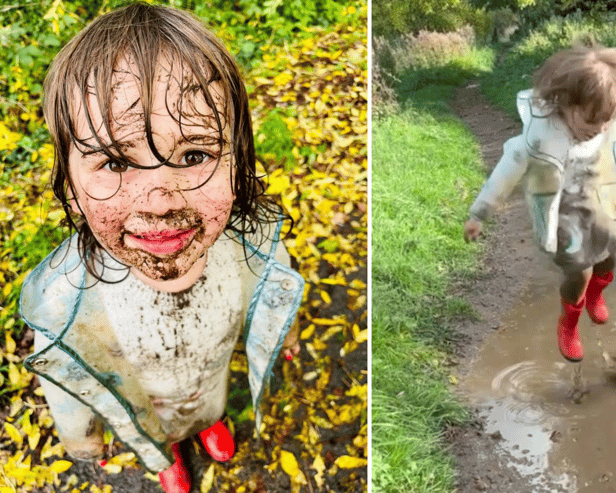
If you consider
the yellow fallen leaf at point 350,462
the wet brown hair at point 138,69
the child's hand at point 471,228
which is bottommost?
the yellow fallen leaf at point 350,462

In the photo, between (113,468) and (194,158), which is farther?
(113,468)

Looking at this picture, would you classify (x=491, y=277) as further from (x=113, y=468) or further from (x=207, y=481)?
(x=113, y=468)

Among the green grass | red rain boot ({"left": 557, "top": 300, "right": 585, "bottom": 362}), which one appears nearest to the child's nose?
the green grass

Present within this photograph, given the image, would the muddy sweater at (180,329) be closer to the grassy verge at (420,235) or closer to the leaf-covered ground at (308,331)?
the leaf-covered ground at (308,331)

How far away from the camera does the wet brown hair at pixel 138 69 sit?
1228mm

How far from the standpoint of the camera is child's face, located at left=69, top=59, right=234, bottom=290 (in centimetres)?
123

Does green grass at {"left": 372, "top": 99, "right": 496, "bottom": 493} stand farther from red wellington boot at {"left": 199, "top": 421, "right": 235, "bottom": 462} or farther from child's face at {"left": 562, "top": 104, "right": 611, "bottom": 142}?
red wellington boot at {"left": 199, "top": 421, "right": 235, "bottom": 462}

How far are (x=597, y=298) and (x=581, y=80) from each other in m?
0.70

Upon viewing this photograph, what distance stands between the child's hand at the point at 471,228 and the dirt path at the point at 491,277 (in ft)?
0.17

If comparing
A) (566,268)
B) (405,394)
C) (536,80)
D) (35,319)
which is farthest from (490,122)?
(35,319)

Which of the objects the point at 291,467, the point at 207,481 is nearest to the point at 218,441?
the point at 207,481

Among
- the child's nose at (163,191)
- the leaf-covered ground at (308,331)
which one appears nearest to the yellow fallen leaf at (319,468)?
the leaf-covered ground at (308,331)

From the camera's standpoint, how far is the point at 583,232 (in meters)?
1.79

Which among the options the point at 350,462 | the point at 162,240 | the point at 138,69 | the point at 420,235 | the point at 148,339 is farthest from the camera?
the point at 420,235
